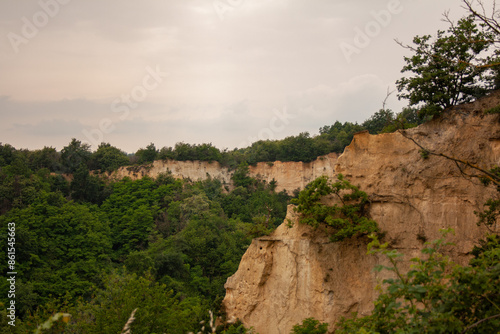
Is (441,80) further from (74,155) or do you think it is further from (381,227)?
(74,155)

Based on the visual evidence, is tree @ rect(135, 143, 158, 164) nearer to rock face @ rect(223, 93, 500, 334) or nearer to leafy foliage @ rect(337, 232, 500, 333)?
rock face @ rect(223, 93, 500, 334)

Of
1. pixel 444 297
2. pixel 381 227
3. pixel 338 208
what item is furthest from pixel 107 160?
pixel 444 297

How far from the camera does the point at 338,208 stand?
46.9 ft

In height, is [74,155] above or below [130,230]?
above

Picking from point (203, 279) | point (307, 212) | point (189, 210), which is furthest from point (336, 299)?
point (189, 210)

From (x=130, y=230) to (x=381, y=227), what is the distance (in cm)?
2938

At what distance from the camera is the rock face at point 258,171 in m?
51.5

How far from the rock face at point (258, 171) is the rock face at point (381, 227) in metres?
35.7

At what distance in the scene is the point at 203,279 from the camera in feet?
98.6

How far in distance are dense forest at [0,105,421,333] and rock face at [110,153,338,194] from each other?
978mm

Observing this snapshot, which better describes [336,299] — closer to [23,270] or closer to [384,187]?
[384,187]

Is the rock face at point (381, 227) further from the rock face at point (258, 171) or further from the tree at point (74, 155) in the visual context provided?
the tree at point (74, 155)

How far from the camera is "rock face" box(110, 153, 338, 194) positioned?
51469 millimetres

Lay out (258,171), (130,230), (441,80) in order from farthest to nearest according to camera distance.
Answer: (258,171), (130,230), (441,80)
